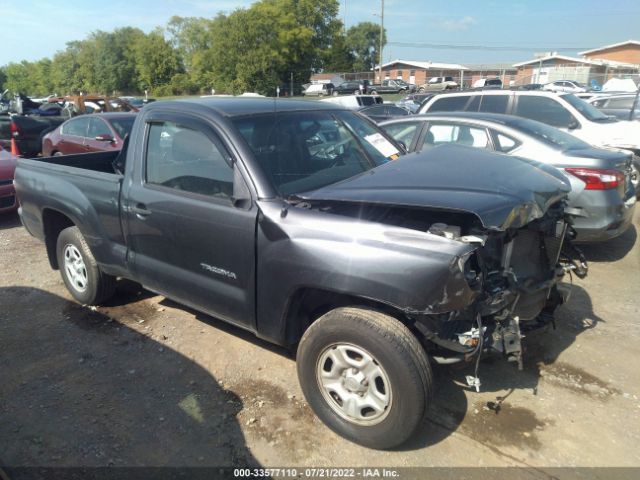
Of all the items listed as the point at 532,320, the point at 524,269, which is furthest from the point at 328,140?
the point at 532,320

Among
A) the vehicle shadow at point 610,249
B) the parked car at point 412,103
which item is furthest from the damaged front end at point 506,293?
the parked car at point 412,103

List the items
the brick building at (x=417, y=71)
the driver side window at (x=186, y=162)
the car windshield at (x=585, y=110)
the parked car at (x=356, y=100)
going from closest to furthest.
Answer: the driver side window at (x=186, y=162) < the car windshield at (x=585, y=110) < the parked car at (x=356, y=100) < the brick building at (x=417, y=71)

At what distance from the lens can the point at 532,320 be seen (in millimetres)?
3180

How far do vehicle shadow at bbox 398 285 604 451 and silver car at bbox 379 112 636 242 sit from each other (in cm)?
152

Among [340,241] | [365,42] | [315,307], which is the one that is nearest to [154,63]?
[365,42]

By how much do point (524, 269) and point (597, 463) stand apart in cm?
115

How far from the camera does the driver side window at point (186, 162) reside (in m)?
3.13

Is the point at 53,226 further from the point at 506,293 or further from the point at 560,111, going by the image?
the point at 560,111

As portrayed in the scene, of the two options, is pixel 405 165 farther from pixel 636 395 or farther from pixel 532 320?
pixel 636 395

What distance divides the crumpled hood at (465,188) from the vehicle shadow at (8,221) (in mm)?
6616

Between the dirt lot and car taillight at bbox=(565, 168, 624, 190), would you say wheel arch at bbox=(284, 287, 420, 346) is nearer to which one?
the dirt lot

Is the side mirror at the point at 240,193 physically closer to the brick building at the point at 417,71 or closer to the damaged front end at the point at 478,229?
the damaged front end at the point at 478,229

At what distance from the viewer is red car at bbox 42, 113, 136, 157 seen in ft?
29.3

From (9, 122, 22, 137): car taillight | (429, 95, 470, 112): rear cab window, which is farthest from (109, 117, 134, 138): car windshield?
(429, 95, 470, 112): rear cab window
